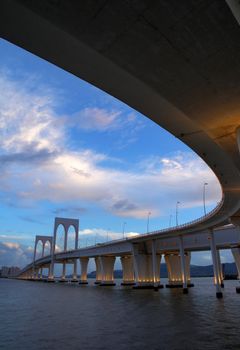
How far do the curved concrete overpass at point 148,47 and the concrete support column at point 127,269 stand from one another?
94.0 metres

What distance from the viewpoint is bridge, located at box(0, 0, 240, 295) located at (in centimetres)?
802

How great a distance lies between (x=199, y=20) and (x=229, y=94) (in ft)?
14.4

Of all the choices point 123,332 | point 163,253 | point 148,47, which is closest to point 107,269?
point 163,253

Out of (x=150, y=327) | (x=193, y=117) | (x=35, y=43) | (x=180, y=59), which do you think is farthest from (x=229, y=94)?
(x=150, y=327)

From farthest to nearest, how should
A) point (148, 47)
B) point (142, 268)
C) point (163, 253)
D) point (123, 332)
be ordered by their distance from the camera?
point (163, 253)
point (142, 268)
point (123, 332)
point (148, 47)

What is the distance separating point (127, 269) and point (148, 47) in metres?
102

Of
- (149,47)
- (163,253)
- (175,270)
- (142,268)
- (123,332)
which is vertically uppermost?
(163,253)

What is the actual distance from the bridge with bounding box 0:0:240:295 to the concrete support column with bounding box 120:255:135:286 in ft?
308

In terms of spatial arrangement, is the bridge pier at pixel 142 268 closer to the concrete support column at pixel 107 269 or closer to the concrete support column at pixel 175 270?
the concrete support column at pixel 175 270

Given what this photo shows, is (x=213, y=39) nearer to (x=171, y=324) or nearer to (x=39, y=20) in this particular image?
(x=39, y=20)

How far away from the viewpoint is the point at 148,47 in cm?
930

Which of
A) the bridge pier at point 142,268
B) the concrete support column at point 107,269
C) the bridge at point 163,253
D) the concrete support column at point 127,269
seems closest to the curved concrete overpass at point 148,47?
the bridge at point 163,253

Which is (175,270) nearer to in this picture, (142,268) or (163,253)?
(163,253)

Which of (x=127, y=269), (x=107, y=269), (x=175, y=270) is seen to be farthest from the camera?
(x=127, y=269)
